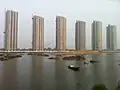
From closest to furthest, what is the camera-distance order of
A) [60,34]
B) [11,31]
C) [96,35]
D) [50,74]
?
[11,31] → [50,74] → [60,34] → [96,35]

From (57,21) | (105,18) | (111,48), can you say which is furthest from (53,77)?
(105,18)

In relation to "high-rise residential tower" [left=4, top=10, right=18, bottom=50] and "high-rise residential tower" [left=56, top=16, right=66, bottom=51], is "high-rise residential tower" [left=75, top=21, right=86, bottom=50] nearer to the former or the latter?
"high-rise residential tower" [left=56, top=16, right=66, bottom=51]

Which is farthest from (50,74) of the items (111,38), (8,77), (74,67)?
(111,38)

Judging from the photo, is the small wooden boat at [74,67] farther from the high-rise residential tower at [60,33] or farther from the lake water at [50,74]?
the high-rise residential tower at [60,33]

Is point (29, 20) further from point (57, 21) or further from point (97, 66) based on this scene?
point (97, 66)

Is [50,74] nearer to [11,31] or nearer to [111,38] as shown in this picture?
[11,31]

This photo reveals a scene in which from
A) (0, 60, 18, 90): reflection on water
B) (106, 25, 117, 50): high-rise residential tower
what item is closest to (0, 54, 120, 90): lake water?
(0, 60, 18, 90): reflection on water

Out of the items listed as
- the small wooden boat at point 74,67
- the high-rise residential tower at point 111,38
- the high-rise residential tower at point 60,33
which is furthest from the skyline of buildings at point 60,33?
the high-rise residential tower at point 111,38
